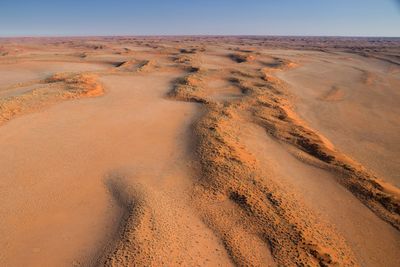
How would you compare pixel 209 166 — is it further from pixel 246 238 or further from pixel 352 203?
pixel 352 203

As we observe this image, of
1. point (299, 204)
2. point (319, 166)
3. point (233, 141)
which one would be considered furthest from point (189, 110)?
point (299, 204)

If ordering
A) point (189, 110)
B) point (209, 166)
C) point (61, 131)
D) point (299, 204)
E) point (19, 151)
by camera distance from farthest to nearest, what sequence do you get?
point (189, 110)
point (61, 131)
point (19, 151)
point (209, 166)
point (299, 204)

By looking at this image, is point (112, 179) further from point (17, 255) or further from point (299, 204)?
point (299, 204)

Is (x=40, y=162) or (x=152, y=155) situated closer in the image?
(x=40, y=162)

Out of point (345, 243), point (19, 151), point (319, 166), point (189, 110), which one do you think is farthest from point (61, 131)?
point (345, 243)

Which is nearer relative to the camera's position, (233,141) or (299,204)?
(299,204)

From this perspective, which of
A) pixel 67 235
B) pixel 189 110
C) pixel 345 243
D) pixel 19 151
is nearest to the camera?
pixel 67 235
